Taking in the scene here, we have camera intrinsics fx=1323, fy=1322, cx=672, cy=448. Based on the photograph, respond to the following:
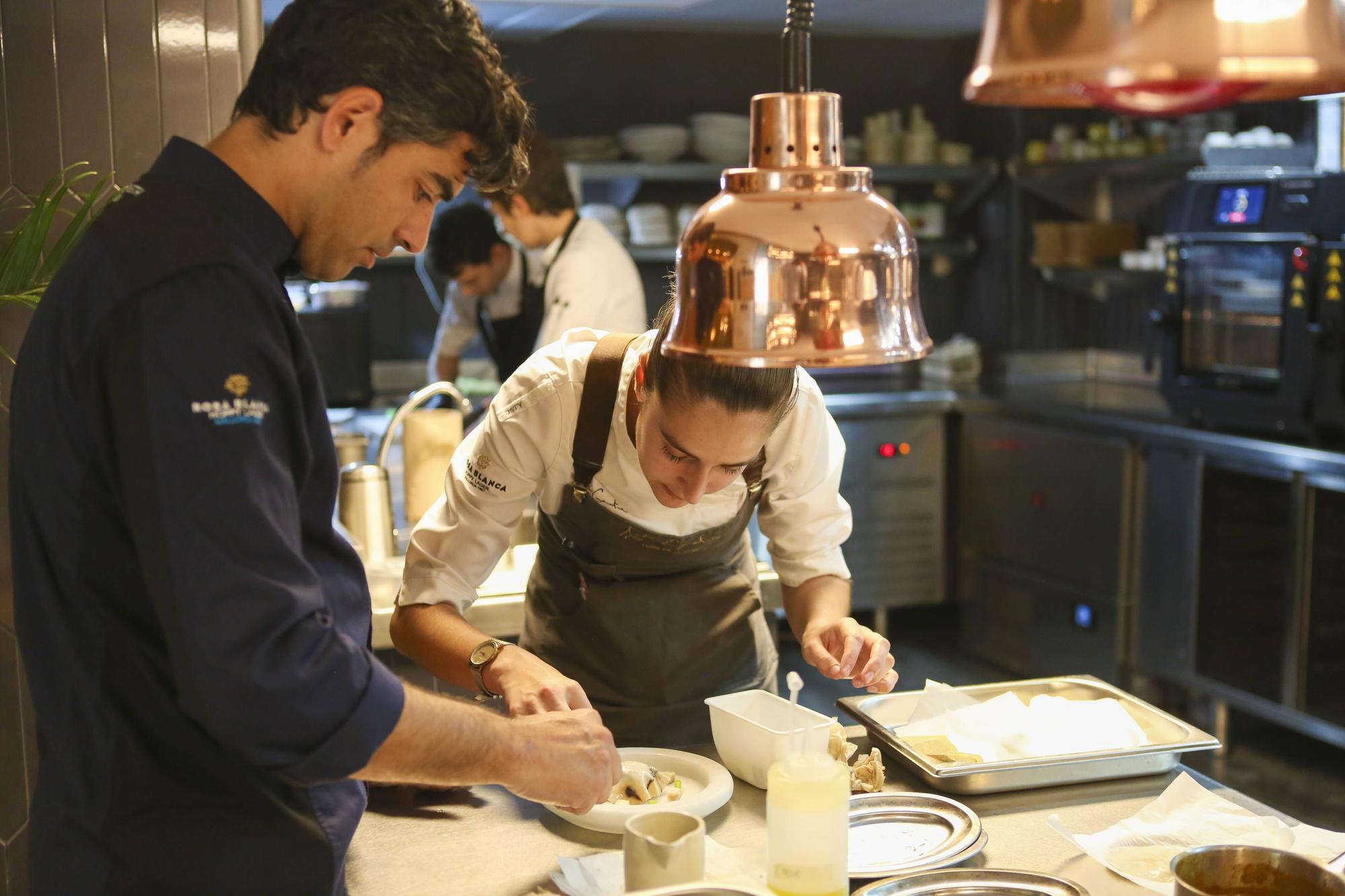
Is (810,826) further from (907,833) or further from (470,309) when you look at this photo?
(470,309)

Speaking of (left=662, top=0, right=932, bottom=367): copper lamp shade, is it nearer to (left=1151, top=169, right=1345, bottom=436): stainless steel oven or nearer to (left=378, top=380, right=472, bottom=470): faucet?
(left=378, top=380, right=472, bottom=470): faucet

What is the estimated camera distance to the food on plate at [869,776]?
1.67 metres

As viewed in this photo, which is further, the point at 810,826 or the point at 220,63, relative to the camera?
the point at 220,63

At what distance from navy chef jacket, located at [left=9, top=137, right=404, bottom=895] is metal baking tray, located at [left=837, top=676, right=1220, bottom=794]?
77 cm

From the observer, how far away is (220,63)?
264cm

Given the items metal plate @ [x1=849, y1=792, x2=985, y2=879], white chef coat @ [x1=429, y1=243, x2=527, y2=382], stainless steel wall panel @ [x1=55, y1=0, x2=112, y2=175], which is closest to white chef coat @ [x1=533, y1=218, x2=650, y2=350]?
white chef coat @ [x1=429, y1=243, x2=527, y2=382]

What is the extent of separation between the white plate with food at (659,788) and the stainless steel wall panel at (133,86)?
1.63m

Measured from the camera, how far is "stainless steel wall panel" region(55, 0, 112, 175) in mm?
2539

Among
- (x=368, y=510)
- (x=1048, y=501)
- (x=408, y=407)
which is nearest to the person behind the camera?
(x=368, y=510)

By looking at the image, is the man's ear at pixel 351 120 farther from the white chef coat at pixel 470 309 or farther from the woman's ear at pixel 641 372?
the white chef coat at pixel 470 309

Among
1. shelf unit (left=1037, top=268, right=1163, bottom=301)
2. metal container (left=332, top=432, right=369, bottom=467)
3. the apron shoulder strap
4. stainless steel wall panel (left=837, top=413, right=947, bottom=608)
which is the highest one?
shelf unit (left=1037, top=268, right=1163, bottom=301)

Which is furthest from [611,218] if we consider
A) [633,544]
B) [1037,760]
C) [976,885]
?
[976,885]

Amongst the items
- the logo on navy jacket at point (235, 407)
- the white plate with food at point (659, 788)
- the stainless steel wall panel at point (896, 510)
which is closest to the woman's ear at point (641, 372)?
the white plate with food at point (659, 788)

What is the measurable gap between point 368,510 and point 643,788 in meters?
1.47
